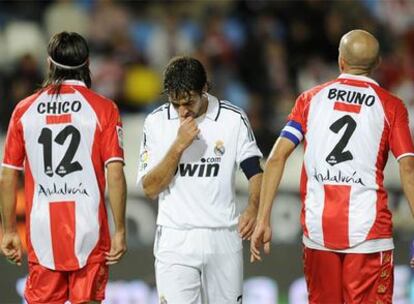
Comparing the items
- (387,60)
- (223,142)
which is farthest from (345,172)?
(387,60)

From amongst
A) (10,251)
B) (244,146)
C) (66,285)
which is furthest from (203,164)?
(10,251)

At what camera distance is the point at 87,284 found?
6.46 m

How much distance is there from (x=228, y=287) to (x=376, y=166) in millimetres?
1071

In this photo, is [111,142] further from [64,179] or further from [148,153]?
[64,179]

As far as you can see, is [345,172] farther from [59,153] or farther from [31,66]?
[31,66]

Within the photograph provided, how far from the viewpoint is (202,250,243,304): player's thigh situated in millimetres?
6512

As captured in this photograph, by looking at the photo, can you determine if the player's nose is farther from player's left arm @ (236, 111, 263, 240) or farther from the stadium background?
the stadium background

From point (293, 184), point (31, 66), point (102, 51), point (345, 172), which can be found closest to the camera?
point (345, 172)

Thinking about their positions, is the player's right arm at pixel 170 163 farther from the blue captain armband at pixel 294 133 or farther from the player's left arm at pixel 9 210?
the player's left arm at pixel 9 210

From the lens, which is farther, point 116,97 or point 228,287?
point 116,97

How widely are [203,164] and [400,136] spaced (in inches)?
43.5

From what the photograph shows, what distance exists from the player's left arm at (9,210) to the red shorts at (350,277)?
5.45 ft

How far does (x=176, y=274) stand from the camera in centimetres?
646

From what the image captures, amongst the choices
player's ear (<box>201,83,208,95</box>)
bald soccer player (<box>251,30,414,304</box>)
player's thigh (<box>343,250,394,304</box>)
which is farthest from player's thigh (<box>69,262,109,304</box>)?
player's thigh (<box>343,250,394,304</box>)
